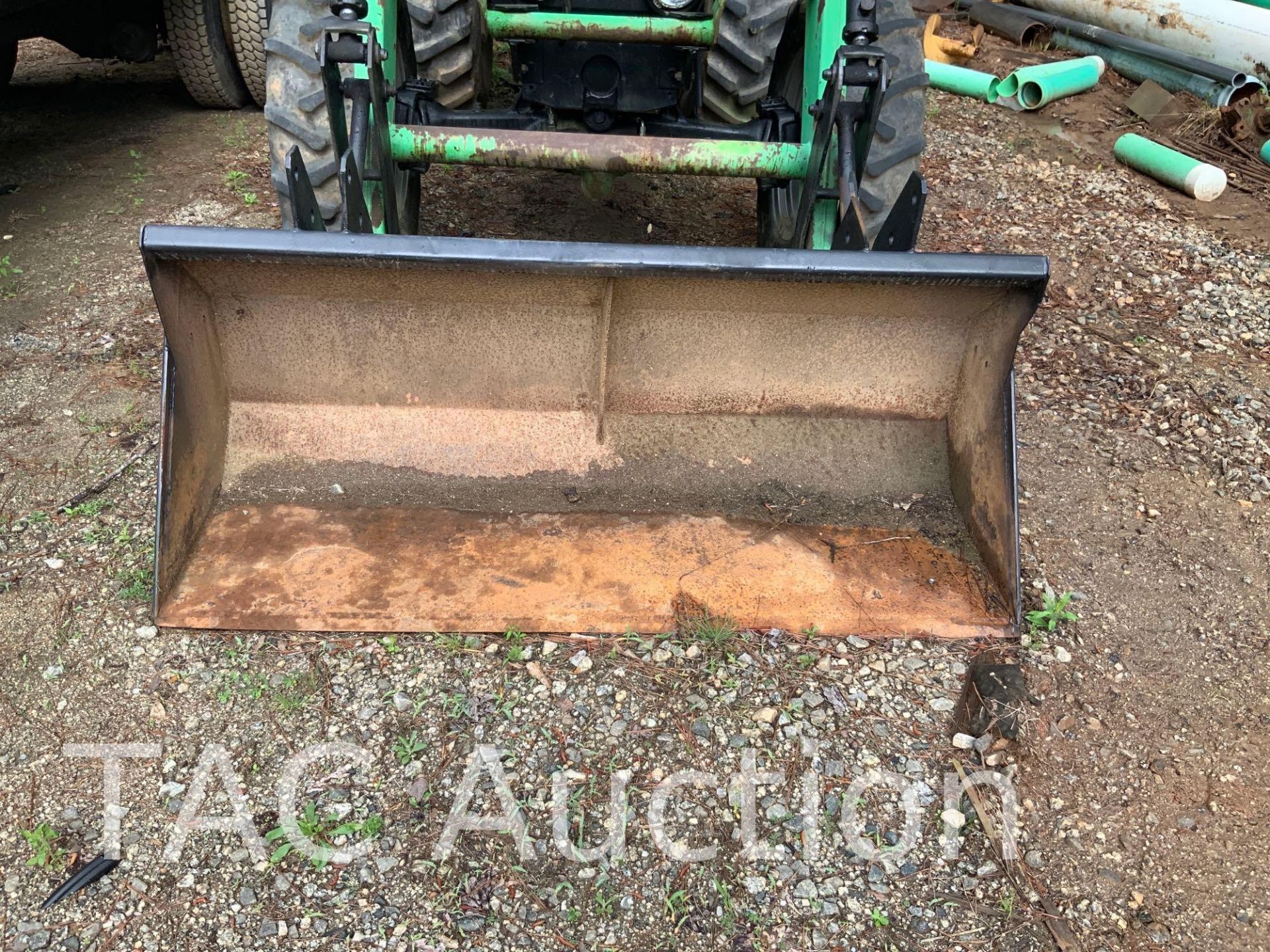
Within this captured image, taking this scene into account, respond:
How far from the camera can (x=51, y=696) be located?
90.4 inches

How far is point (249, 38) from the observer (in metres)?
5.82

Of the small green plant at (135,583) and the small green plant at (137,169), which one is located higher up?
the small green plant at (137,169)

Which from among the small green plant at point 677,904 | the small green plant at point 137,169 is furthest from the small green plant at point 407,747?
the small green plant at point 137,169

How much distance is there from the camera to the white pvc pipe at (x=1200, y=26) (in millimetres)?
6383

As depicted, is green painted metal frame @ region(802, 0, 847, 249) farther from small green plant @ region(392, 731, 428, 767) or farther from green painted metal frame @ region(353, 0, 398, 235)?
small green plant @ region(392, 731, 428, 767)

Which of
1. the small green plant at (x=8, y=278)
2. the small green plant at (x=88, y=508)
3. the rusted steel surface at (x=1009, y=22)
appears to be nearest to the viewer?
the small green plant at (x=88, y=508)

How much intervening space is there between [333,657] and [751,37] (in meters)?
2.44

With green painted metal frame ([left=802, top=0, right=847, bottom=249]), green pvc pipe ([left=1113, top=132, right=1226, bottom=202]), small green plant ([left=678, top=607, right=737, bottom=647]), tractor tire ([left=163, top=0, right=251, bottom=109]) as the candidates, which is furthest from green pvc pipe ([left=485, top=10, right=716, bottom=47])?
green pvc pipe ([left=1113, top=132, right=1226, bottom=202])

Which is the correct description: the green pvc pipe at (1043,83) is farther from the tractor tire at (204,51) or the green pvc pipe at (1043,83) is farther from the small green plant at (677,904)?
the small green plant at (677,904)

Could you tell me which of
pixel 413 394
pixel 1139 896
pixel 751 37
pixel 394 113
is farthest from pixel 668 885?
pixel 751 37

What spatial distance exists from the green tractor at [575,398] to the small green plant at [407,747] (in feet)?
1.00

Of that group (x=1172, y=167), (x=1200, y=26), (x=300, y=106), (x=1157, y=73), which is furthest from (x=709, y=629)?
(x=1200, y=26)

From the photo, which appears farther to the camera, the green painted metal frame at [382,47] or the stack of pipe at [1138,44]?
the stack of pipe at [1138,44]

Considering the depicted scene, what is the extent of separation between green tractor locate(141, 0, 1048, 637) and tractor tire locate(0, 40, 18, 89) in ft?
13.6
